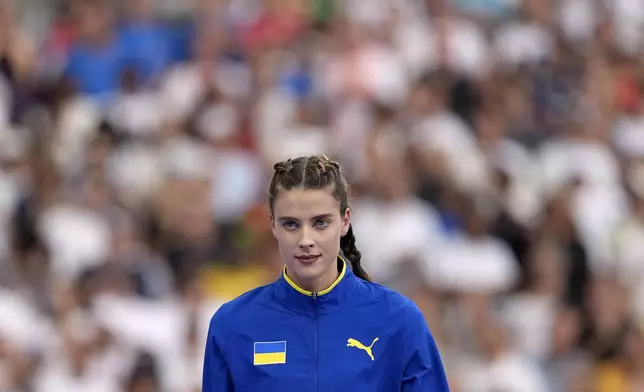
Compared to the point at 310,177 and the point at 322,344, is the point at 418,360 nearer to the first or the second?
the point at 322,344

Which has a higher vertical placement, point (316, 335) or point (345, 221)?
point (345, 221)

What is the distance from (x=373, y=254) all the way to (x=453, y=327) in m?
0.90

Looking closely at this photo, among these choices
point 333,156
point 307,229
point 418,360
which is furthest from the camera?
point 333,156

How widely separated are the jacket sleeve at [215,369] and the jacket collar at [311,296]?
238mm

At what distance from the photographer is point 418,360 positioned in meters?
4.37

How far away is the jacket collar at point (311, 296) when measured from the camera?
4410 mm

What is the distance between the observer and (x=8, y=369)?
8836mm

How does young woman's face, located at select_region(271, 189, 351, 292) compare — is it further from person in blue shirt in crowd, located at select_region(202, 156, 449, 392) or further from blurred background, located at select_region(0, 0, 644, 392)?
blurred background, located at select_region(0, 0, 644, 392)

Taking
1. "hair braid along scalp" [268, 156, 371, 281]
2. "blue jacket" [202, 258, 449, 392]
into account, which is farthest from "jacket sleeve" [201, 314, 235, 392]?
"hair braid along scalp" [268, 156, 371, 281]

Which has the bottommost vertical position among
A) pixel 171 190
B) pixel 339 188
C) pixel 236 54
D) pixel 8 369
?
pixel 8 369

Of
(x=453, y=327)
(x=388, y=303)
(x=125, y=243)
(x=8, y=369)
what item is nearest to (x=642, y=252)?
(x=453, y=327)

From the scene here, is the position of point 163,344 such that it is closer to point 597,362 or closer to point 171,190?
point 171,190

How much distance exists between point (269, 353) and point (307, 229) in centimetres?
42

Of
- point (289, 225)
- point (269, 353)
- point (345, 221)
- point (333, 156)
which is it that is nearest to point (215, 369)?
point (269, 353)
